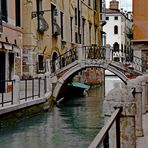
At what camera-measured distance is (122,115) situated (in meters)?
5.09

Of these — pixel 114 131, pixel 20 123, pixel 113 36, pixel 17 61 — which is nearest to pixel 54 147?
pixel 20 123

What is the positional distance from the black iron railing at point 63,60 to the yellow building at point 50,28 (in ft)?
2.16

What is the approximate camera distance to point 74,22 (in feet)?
111

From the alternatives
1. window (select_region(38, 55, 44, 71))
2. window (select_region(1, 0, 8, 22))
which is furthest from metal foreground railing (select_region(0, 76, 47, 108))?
window (select_region(38, 55, 44, 71))

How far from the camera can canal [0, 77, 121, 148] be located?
40.5 feet

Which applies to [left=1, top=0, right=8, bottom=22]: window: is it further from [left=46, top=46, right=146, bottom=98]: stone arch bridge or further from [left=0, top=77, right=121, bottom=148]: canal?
[left=46, top=46, right=146, bottom=98]: stone arch bridge

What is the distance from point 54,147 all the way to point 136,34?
15.5 m

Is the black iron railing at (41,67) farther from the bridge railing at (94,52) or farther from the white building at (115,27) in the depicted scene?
the white building at (115,27)

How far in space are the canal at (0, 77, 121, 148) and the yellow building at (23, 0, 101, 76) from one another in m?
4.34

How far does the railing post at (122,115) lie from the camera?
4.80m

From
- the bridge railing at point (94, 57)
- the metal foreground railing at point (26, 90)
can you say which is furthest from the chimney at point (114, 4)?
the metal foreground railing at point (26, 90)

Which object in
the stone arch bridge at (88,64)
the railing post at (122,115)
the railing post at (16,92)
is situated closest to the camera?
the railing post at (122,115)

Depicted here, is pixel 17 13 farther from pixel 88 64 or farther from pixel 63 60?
pixel 88 64

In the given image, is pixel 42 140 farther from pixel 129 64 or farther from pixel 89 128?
pixel 129 64
